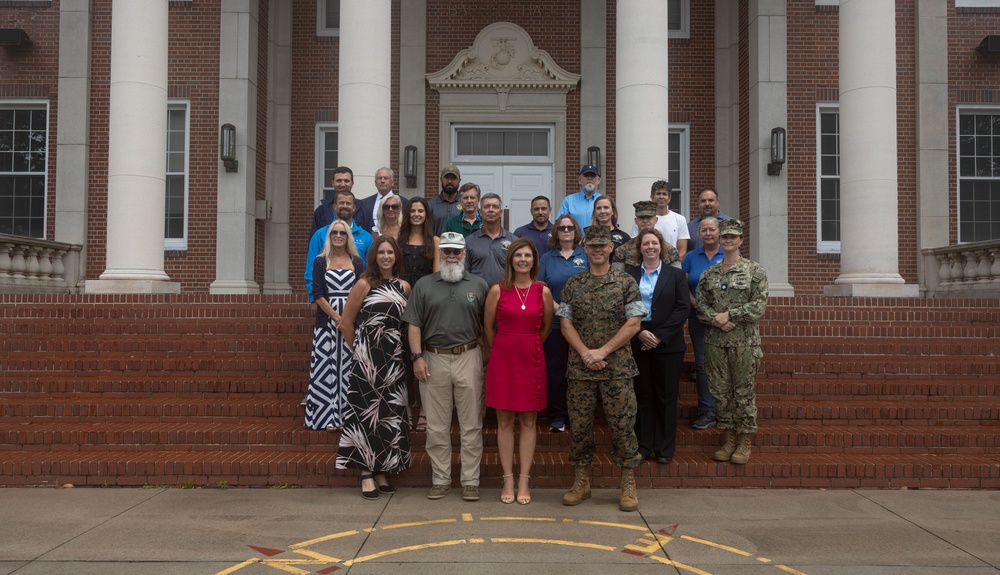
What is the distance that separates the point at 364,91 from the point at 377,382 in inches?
237

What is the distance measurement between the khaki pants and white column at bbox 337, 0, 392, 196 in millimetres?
5294

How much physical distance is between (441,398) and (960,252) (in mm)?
11569

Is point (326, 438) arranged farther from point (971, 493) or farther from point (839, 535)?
point (971, 493)

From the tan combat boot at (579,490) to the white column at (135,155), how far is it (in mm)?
7660

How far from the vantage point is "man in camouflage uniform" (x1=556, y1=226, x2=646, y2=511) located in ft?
19.0

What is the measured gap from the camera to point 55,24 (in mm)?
15359

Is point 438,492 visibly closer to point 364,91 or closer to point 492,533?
point 492,533

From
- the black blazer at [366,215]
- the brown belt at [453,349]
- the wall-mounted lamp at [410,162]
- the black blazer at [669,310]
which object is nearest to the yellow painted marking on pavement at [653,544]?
the black blazer at [669,310]

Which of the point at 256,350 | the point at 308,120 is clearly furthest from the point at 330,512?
the point at 308,120

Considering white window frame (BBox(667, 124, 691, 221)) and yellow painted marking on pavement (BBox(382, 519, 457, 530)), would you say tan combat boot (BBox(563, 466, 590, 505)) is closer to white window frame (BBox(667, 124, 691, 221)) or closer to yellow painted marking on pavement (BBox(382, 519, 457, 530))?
yellow painted marking on pavement (BBox(382, 519, 457, 530))

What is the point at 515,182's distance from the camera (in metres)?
15.8

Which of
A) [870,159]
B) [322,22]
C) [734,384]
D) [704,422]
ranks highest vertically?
[322,22]

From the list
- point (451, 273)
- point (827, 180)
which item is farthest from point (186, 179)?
point (827, 180)

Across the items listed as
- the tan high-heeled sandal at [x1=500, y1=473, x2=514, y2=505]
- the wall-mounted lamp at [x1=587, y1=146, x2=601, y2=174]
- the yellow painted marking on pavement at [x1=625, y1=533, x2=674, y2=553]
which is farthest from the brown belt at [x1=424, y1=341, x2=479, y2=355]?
the wall-mounted lamp at [x1=587, y1=146, x2=601, y2=174]
